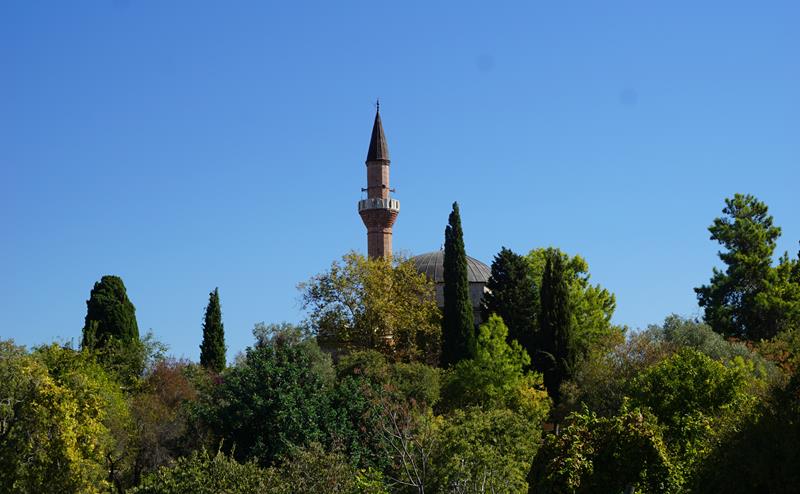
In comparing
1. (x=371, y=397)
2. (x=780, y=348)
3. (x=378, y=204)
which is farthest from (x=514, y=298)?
(x=371, y=397)

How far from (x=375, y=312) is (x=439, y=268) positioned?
1258 cm

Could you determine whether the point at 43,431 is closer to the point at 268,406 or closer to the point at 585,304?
the point at 268,406

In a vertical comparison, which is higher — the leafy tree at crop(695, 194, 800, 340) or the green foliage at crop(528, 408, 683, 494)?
the leafy tree at crop(695, 194, 800, 340)

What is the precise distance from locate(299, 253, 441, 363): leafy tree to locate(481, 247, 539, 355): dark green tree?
2.75 m

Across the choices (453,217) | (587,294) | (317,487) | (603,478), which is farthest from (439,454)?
(587,294)

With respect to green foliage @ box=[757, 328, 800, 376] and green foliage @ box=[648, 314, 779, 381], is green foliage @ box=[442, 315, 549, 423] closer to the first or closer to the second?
green foliage @ box=[648, 314, 779, 381]

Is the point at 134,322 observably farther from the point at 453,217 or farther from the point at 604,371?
the point at 604,371

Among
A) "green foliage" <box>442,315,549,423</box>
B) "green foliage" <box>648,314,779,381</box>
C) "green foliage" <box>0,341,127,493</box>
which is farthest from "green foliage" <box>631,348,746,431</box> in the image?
"green foliage" <box>0,341,127,493</box>

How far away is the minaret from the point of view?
5600 cm

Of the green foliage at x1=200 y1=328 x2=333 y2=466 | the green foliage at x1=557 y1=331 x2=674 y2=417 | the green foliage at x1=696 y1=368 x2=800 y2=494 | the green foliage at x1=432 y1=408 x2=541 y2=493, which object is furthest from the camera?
the green foliage at x1=557 y1=331 x2=674 y2=417

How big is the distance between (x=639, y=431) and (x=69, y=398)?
11894 mm

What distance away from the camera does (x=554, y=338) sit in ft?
132

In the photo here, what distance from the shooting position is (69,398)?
22.6m

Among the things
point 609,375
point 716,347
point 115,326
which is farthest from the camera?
point 115,326
